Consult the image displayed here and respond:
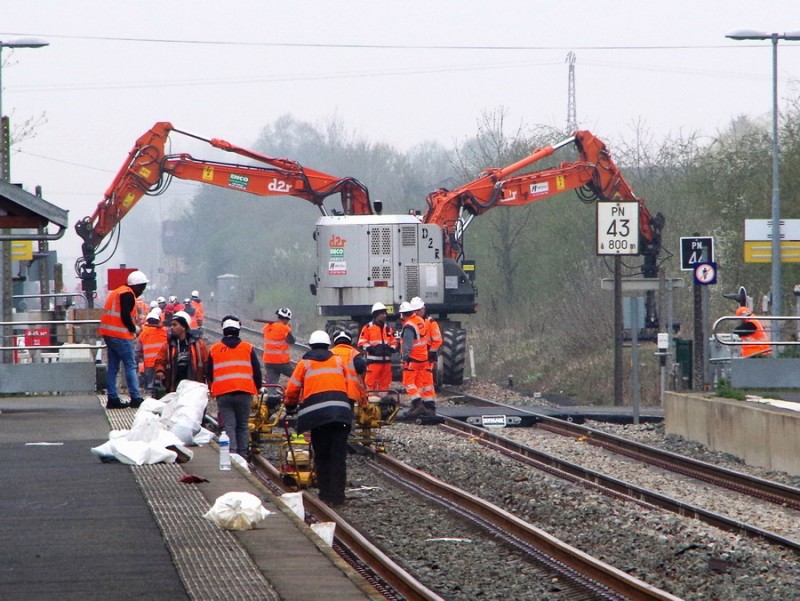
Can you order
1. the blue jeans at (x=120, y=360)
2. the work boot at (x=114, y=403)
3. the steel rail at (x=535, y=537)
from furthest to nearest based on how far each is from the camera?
the work boot at (x=114, y=403) → the blue jeans at (x=120, y=360) → the steel rail at (x=535, y=537)

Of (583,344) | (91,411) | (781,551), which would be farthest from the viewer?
(583,344)

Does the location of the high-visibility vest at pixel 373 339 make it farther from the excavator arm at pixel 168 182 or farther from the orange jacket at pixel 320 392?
the excavator arm at pixel 168 182

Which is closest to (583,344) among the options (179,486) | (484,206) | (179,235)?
(484,206)

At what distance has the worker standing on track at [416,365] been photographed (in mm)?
21047

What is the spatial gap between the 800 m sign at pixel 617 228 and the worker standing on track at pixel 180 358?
8.83m

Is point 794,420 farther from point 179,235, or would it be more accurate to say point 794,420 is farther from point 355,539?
point 179,235

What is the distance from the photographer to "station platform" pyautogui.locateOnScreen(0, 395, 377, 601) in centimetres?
806

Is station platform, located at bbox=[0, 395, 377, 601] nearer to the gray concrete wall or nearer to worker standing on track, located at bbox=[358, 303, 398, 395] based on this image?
the gray concrete wall

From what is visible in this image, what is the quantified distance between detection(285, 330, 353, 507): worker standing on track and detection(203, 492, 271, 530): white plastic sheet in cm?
278

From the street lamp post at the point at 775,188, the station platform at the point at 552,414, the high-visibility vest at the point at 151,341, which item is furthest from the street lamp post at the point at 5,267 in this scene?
the street lamp post at the point at 775,188

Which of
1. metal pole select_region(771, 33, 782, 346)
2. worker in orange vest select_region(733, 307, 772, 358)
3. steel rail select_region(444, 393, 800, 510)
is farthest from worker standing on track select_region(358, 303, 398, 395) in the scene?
metal pole select_region(771, 33, 782, 346)

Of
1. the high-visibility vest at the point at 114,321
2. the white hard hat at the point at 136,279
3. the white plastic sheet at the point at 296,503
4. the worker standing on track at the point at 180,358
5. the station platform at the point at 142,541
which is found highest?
the white hard hat at the point at 136,279

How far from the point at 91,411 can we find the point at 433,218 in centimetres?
1394

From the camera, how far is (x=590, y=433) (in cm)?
2019
